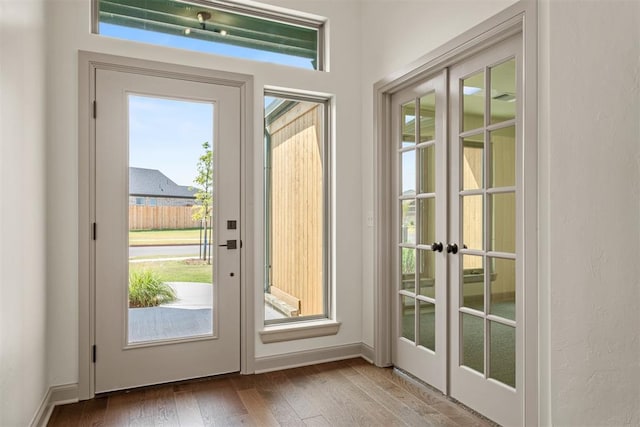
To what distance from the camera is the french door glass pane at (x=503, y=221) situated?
220 cm

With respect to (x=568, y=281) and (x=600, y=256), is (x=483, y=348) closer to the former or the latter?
(x=568, y=281)

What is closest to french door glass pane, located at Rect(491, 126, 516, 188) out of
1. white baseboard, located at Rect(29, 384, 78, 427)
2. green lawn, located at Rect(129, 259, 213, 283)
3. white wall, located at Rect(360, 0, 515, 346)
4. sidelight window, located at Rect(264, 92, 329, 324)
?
white wall, located at Rect(360, 0, 515, 346)

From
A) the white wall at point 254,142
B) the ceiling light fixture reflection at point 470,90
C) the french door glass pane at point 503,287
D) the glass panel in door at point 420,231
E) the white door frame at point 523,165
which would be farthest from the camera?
the glass panel in door at point 420,231

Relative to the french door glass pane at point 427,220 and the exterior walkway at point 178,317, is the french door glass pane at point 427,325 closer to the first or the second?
the french door glass pane at point 427,220

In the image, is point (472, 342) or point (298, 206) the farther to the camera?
point (298, 206)

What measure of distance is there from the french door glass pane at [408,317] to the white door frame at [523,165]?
0.12m

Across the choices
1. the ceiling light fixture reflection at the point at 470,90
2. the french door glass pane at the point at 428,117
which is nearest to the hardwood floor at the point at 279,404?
the french door glass pane at the point at 428,117

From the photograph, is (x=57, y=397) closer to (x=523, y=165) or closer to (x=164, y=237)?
(x=164, y=237)

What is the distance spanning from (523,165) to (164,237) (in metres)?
2.22

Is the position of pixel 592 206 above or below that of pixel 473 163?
below

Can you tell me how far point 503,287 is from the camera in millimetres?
2246

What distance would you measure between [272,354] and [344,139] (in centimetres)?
172

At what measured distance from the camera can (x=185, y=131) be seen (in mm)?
2928

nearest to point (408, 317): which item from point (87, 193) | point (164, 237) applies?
point (164, 237)
